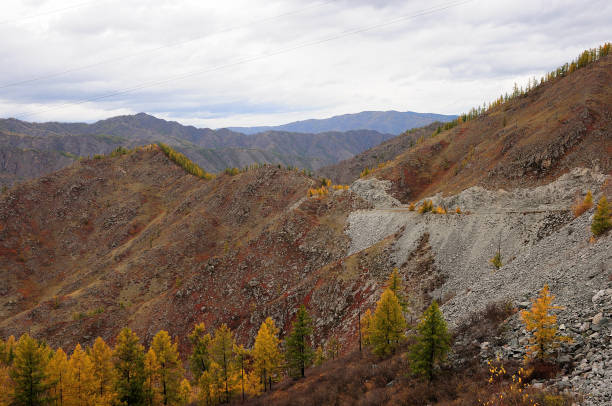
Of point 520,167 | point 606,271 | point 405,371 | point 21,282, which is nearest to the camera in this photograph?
point 606,271

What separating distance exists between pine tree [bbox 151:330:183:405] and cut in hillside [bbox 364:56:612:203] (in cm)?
6136

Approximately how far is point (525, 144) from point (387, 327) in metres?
58.5

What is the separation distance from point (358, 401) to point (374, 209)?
60.0m

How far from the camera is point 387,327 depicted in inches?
1410

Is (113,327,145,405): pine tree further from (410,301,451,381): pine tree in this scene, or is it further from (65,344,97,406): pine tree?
(410,301,451,381): pine tree

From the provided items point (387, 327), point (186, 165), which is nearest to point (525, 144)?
point (387, 327)

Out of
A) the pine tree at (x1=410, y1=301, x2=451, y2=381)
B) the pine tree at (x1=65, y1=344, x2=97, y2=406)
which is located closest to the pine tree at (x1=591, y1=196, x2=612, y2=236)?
the pine tree at (x1=410, y1=301, x2=451, y2=381)

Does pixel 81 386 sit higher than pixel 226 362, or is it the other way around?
pixel 81 386

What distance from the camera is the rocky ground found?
770 inches

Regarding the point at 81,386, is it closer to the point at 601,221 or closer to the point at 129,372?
the point at 129,372

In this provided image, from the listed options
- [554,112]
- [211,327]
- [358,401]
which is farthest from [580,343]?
[554,112]

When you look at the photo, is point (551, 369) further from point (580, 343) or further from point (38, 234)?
point (38, 234)

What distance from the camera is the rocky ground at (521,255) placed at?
64.2 ft

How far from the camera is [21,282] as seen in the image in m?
97.8
